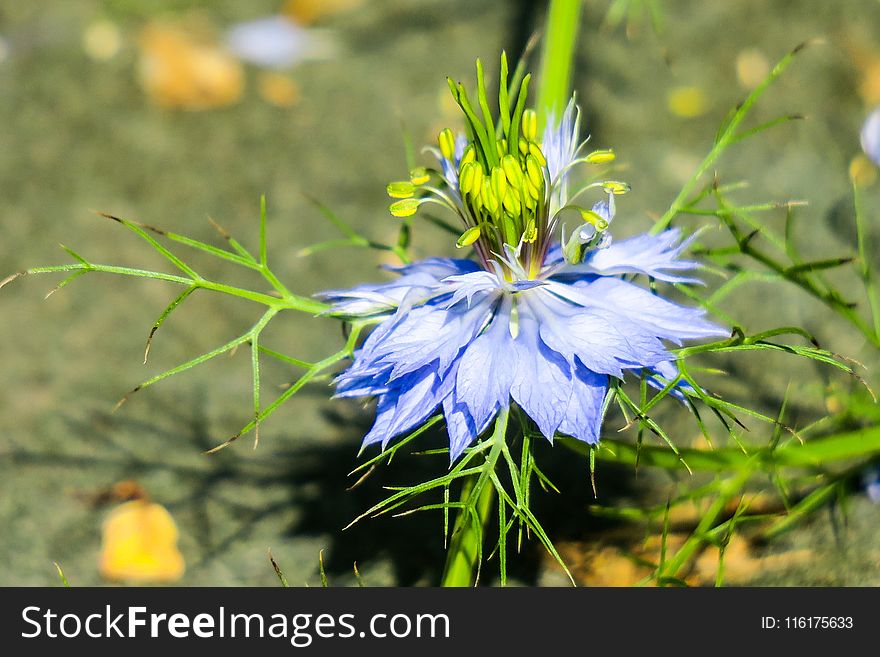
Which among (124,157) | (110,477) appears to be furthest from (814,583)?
(124,157)

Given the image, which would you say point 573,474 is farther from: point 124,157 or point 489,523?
point 124,157

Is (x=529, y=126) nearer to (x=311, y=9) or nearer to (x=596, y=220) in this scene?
(x=596, y=220)

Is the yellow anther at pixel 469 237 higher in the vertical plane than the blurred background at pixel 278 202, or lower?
lower


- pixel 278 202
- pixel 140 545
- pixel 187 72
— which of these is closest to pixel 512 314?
pixel 140 545

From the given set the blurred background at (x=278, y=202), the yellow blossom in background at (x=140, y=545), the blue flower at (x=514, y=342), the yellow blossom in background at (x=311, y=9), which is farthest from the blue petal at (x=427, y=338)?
the yellow blossom in background at (x=311, y=9)

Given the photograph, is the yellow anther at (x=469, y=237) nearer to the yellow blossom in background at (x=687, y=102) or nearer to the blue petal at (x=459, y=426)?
the blue petal at (x=459, y=426)
